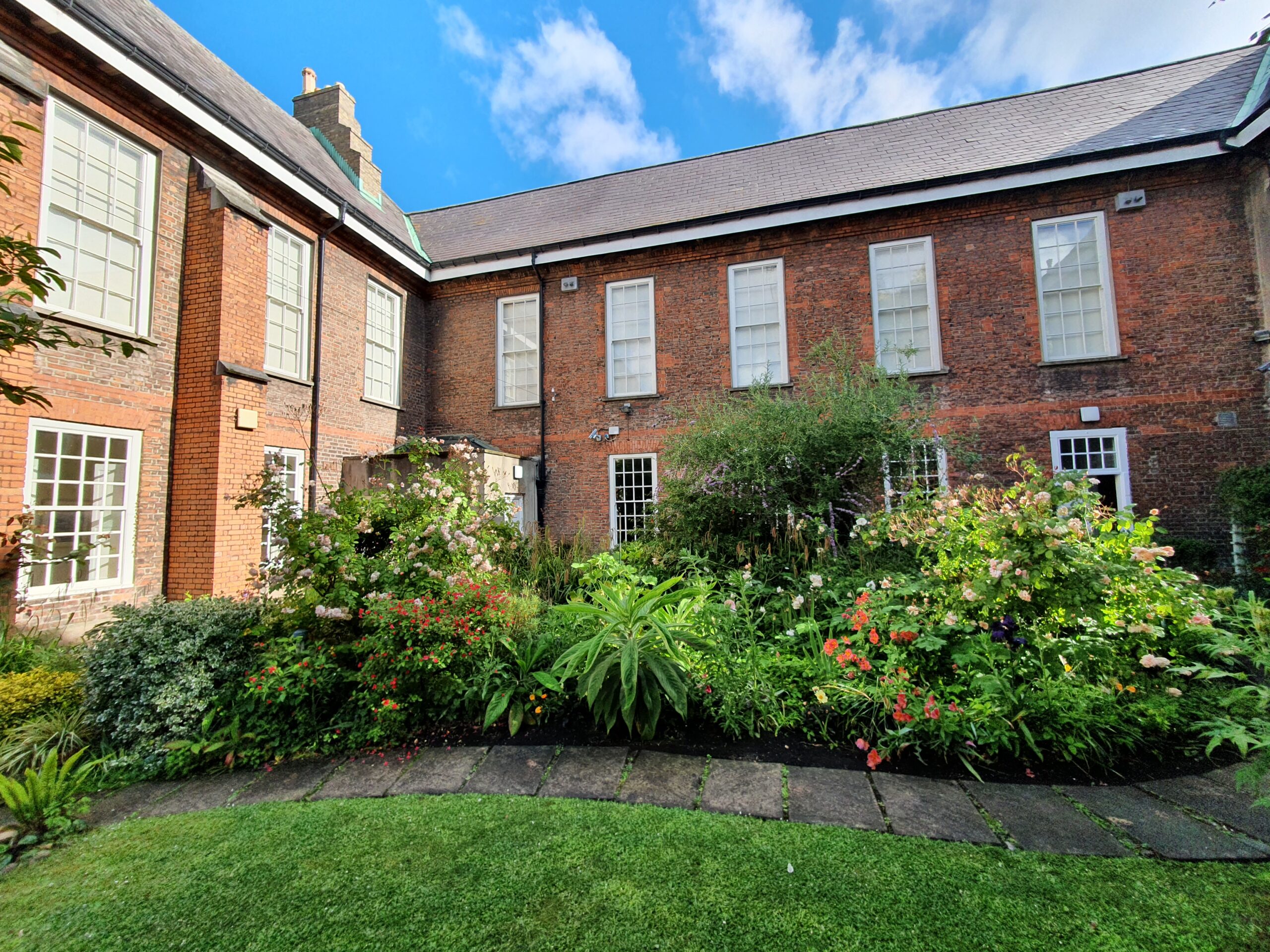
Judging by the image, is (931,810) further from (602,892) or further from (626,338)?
(626,338)

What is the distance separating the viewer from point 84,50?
6523mm

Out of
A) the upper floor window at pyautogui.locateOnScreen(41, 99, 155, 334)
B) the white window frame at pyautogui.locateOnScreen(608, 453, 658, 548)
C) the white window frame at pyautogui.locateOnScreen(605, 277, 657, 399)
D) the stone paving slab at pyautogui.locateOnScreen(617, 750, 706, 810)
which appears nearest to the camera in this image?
the stone paving slab at pyautogui.locateOnScreen(617, 750, 706, 810)

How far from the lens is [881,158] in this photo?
11586mm

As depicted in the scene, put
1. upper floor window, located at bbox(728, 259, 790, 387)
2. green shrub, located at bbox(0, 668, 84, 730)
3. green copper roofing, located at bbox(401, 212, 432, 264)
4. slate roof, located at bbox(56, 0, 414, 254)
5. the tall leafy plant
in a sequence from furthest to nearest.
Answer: green copper roofing, located at bbox(401, 212, 432, 264)
upper floor window, located at bbox(728, 259, 790, 387)
slate roof, located at bbox(56, 0, 414, 254)
green shrub, located at bbox(0, 668, 84, 730)
the tall leafy plant

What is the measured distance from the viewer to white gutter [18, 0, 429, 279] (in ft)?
20.4

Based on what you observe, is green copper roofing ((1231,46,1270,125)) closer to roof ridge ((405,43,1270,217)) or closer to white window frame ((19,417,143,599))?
roof ridge ((405,43,1270,217))

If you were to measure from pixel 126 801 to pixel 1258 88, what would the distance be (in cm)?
1730

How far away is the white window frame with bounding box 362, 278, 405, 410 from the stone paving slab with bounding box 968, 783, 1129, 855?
11.0 metres

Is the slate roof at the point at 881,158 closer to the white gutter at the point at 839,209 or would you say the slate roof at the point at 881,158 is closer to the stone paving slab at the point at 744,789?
the white gutter at the point at 839,209

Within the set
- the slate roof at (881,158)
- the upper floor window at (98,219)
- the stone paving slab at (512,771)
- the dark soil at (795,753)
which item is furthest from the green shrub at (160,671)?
the slate roof at (881,158)

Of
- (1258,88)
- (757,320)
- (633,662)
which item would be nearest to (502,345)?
(757,320)

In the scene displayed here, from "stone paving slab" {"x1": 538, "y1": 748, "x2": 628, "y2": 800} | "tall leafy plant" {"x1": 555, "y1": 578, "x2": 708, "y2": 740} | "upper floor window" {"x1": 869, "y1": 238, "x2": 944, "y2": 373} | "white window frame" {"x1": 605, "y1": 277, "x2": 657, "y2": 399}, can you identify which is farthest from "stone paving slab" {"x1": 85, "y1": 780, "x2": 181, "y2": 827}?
"upper floor window" {"x1": 869, "y1": 238, "x2": 944, "y2": 373}

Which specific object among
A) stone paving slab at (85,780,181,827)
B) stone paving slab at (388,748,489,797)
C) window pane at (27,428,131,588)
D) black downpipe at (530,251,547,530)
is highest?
black downpipe at (530,251,547,530)

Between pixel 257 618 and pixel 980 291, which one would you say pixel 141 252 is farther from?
pixel 980 291
